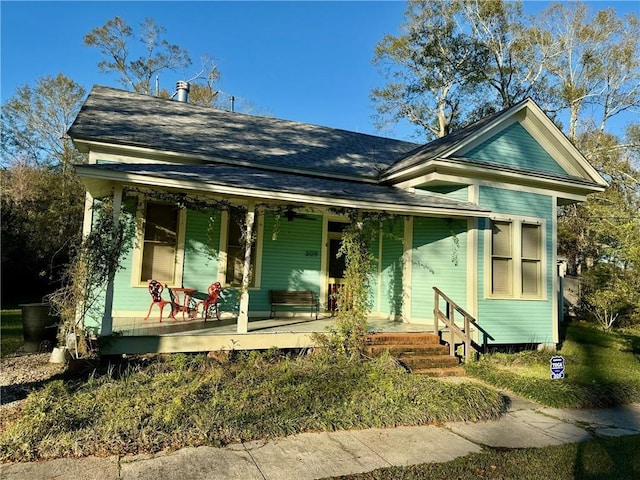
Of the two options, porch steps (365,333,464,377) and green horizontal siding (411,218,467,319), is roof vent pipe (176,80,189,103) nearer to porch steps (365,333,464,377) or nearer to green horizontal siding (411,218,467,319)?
green horizontal siding (411,218,467,319)

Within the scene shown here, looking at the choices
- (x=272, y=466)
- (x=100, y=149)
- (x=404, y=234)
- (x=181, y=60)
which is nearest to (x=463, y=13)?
(x=181, y=60)

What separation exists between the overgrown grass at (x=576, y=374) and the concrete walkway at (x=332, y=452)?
72 centimetres

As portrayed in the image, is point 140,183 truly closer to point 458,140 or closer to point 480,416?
point 480,416

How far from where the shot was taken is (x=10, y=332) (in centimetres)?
1110

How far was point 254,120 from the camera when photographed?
44.6 feet

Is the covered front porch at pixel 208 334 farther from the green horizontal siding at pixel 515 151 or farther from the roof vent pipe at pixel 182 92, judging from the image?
the roof vent pipe at pixel 182 92

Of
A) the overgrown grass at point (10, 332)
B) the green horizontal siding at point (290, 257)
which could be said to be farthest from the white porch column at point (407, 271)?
the overgrown grass at point (10, 332)

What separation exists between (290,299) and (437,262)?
11.3 ft

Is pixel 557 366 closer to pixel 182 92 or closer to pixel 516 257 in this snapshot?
pixel 516 257

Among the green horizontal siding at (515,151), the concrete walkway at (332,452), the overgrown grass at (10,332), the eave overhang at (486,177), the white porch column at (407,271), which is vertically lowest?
the concrete walkway at (332,452)

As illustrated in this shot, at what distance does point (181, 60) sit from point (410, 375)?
30.8m

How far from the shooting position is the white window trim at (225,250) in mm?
9922

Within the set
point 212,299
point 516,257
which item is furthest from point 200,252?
point 516,257

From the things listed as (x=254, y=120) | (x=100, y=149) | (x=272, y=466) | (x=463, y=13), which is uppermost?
(x=463, y=13)
